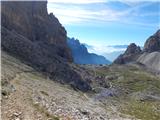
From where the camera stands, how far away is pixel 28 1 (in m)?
195

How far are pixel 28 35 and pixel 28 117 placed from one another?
138586mm

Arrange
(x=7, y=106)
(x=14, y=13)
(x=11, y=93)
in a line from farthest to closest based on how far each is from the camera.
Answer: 1. (x=14, y=13)
2. (x=11, y=93)
3. (x=7, y=106)

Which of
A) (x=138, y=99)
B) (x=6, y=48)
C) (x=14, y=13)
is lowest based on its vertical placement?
(x=138, y=99)

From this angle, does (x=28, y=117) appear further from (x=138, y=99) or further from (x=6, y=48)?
(x=138, y=99)

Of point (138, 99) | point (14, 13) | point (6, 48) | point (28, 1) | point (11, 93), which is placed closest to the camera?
point (11, 93)

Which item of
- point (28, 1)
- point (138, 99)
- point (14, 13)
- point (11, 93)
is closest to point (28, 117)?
point (11, 93)

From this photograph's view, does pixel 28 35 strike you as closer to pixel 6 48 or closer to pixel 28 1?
pixel 28 1

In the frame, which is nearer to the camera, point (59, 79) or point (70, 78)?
point (59, 79)

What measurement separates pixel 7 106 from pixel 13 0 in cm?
13404

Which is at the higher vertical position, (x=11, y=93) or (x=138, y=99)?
(x=11, y=93)

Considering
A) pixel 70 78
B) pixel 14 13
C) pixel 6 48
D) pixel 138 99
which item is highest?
pixel 14 13

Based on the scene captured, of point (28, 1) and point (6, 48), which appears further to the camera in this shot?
point (28, 1)

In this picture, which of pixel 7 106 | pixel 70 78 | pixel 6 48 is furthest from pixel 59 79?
pixel 7 106

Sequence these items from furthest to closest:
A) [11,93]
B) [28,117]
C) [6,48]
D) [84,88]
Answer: [84,88], [6,48], [11,93], [28,117]
